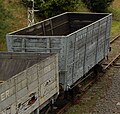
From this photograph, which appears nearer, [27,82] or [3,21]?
[27,82]

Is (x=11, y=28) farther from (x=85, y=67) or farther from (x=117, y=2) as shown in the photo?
(x=117, y=2)

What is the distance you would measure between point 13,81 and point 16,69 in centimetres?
293

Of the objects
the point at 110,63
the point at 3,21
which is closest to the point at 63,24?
the point at 110,63

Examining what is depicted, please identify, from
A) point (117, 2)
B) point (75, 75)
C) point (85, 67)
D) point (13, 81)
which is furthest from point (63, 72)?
point (117, 2)

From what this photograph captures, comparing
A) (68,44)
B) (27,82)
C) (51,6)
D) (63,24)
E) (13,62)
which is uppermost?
(68,44)

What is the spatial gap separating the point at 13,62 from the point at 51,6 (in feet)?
48.6

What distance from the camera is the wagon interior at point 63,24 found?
48.5 feet

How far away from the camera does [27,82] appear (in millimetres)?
8859

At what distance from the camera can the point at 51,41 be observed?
11.6 meters

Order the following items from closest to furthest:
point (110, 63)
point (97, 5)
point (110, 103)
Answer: point (110, 103) < point (110, 63) < point (97, 5)

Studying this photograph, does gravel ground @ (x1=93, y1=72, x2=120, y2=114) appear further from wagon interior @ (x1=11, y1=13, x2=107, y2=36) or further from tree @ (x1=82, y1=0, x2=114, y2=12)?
tree @ (x1=82, y1=0, x2=114, y2=12)

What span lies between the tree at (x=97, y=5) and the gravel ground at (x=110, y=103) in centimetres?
1741

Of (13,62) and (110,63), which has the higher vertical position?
(13,62)

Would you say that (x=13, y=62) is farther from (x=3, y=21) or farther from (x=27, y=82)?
(x=3, y=21)
